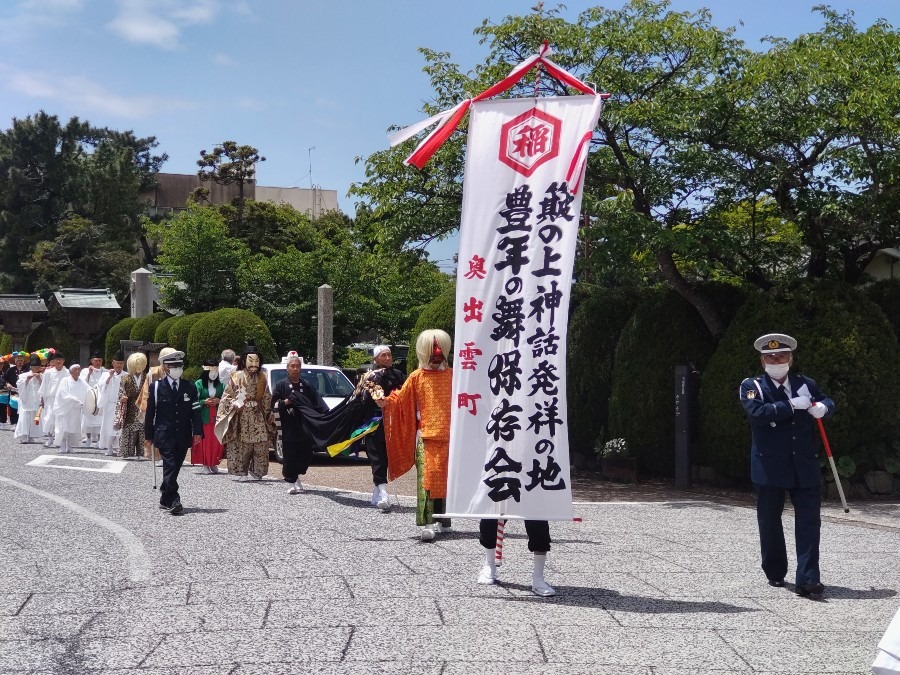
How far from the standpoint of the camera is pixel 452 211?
14.2 meters

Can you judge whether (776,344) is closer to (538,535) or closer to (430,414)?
(538,535)

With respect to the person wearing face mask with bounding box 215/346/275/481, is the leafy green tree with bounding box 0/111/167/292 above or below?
above

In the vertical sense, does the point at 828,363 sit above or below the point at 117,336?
below

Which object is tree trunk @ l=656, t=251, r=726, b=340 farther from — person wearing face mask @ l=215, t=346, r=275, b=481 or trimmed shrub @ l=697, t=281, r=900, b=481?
person wearing face mask @ l=215, t=346, r=275, b=481

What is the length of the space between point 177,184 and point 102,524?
216 feet

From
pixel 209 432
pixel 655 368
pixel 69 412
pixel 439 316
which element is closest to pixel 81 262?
pixel 69 412

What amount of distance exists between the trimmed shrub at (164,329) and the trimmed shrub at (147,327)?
102cm

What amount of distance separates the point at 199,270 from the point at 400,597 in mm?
24786

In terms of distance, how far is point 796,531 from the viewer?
7145 millimetres

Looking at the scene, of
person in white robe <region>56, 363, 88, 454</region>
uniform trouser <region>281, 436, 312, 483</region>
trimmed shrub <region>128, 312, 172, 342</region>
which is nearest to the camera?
uniform trouser <region>281, 436, 312, 483</region>

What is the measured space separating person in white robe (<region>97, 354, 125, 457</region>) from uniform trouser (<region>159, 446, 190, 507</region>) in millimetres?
8676

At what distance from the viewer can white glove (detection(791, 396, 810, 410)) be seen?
721cm

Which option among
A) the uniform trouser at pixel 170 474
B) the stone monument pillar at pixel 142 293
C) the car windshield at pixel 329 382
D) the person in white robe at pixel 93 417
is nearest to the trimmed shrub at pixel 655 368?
the car windshield at pixel 329 382

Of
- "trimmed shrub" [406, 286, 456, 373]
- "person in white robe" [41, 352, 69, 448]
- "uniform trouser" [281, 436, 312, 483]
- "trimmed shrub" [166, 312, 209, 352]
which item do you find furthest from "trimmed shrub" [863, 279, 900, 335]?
"trimmed shrub" [166, 312, 209, 352]
